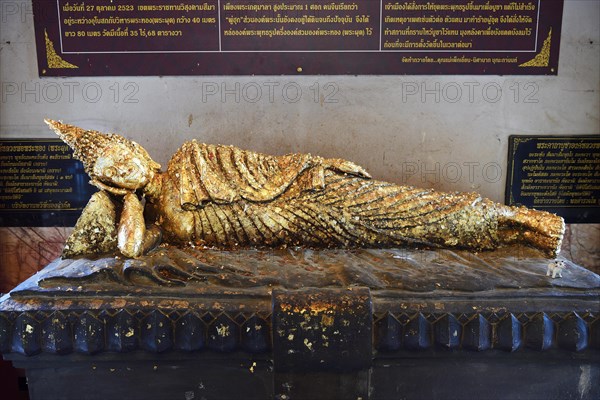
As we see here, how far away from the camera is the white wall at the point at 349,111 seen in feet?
9.53

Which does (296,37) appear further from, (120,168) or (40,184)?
(40,184)

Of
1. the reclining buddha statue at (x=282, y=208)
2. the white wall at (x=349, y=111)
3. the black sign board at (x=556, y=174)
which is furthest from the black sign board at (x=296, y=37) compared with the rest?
the reclining buddha statue at (x=282, y=208)

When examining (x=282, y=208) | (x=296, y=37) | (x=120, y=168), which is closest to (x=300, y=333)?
(x=282, y=208)

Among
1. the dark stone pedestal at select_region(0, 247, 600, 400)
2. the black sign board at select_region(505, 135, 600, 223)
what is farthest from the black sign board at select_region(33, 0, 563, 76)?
the dark stone pedestal at select_region(0, 247, 600, 400)

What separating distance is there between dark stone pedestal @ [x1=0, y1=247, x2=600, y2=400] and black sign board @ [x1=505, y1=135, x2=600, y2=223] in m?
1.06

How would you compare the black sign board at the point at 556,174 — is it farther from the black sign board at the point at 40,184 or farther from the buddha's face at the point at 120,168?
the black sign board at the point at 40,184

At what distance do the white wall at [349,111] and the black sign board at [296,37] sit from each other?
7cm

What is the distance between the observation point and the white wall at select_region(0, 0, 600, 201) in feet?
9.53

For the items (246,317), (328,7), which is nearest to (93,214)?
(246,317)

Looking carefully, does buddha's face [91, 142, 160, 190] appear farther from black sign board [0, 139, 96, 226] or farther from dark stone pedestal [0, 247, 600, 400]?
black sign board [0, 139, 96, 226]

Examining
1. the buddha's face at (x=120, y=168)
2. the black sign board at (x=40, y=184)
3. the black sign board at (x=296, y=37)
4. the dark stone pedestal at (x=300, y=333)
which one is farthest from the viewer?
the black sign board at (x=40, y=184)

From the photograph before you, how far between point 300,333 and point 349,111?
60.9 inches

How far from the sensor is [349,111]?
2.96 meters

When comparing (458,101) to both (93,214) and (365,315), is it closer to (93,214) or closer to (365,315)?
(365,315)
